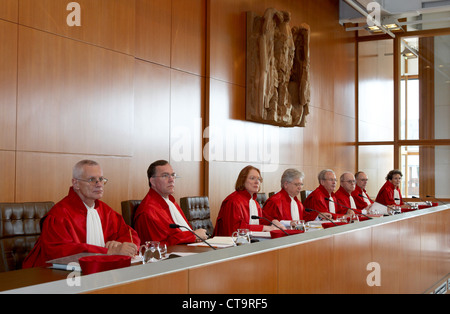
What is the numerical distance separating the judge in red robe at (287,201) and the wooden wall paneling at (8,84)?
7.83ft

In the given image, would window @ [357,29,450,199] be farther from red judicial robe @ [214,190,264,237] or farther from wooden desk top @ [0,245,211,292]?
wooden desk top @ [0,245,211,292]

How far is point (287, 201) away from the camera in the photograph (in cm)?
559

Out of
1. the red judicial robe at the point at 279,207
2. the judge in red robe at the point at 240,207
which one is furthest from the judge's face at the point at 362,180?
the judge in red robe at the point at 240,207

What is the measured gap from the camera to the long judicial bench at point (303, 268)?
1.83m

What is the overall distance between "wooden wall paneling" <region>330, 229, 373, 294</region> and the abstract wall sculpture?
4.16 meters

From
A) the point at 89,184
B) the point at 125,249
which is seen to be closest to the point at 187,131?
the point at 89,184

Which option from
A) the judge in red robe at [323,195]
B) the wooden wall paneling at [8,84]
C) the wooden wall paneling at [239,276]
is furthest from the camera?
the judge in red robe at [323,195]

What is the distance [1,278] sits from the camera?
187 cm

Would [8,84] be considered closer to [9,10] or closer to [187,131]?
[9,10]

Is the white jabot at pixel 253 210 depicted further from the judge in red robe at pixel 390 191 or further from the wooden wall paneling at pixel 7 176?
the judge in red robe at pixel 390 191

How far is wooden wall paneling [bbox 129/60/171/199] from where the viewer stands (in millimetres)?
5930

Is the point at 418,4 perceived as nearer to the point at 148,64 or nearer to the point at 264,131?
the point at 264,131
